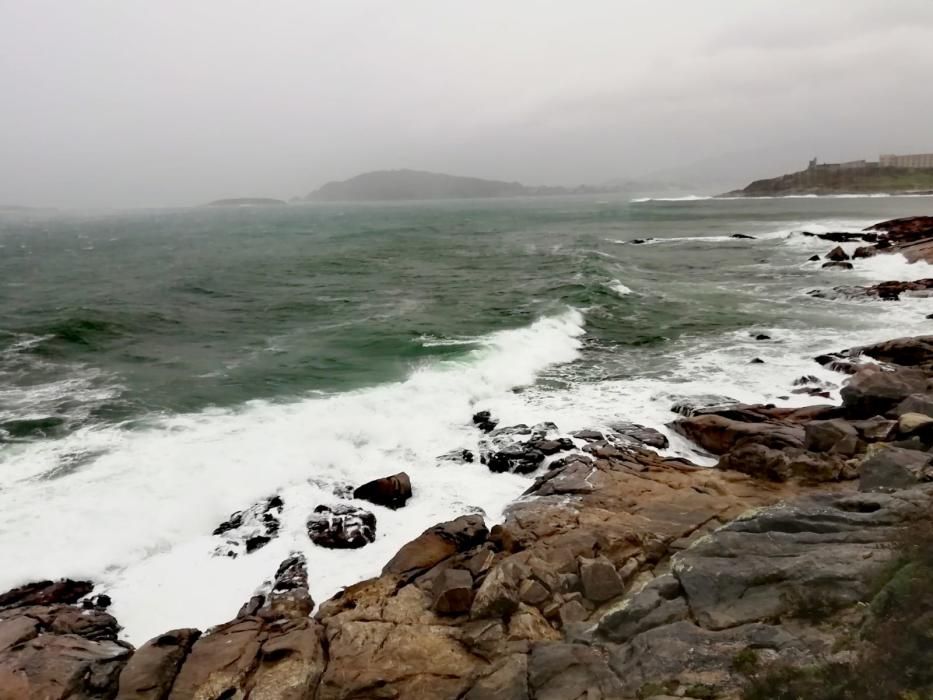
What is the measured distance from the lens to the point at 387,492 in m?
11.9

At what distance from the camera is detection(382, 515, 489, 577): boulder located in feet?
30.5

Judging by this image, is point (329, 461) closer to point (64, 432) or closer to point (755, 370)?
point (64, 432)

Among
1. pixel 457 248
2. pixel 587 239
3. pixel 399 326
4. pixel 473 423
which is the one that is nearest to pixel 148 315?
pixel 399 326

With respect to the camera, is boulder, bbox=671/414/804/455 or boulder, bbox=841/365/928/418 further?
boulder, bbox=841/365/928/418

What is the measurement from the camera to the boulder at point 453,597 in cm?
805

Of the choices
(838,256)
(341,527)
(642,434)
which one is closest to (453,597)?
(341,527)

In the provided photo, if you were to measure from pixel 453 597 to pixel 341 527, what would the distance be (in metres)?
3.58

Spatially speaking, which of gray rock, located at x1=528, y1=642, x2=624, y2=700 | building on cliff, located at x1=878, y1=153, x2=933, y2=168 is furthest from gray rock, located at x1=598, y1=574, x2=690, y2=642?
building on cliff, located at x1=878, y1=153, x2=933, y2=168

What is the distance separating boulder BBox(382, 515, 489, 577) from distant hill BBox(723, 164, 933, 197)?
16288 cm

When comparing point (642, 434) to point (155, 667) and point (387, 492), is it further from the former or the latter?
point (155, 667)

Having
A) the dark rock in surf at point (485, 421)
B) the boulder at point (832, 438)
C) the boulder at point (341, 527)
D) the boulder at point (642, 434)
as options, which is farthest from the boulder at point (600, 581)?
the dark rock in surf at point (485, 421)

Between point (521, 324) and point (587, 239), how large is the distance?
45.1m

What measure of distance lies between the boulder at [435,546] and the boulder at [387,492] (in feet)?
6.87

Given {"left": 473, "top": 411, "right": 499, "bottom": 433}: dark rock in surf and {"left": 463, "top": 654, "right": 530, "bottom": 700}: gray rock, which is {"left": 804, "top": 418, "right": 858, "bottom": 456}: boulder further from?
{"left": 463, "top": 654, "right": 530, "bottom": 700}: gray rock
